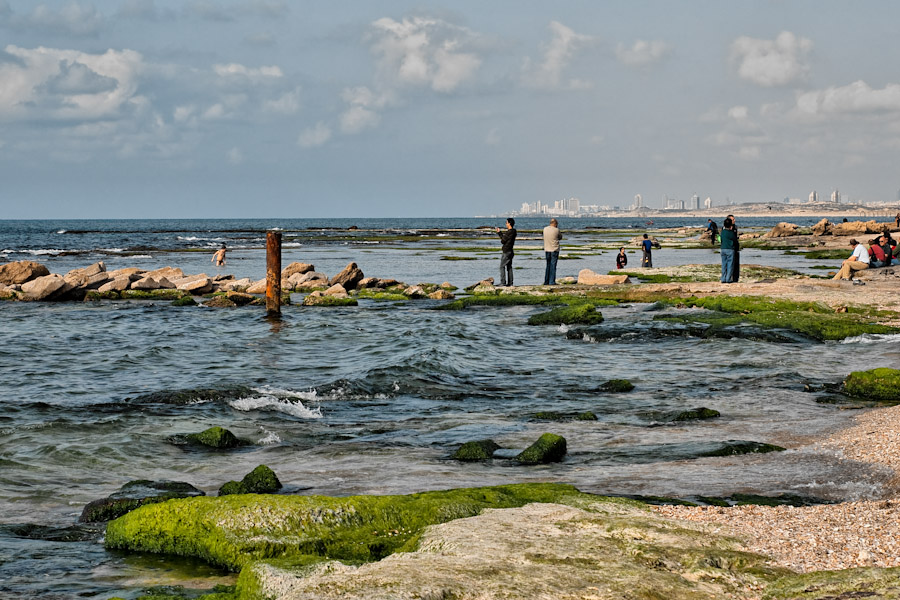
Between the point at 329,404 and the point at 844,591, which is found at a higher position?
the point at 844,591

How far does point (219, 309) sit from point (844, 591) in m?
27.8

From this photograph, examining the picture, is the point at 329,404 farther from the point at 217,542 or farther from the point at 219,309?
the point at 219,309

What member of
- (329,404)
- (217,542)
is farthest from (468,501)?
(329,404)

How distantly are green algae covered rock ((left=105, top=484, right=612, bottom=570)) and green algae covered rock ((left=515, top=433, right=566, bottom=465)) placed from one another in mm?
2784

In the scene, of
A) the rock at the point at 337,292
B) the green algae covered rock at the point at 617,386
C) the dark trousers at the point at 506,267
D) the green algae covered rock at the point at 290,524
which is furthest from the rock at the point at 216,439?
the rock at the point at 337,292

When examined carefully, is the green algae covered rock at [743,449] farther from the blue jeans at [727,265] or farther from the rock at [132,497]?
the blue jeans at [727,265]

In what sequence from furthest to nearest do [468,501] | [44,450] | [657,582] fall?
[44,450] → [468,501] → [657,582]

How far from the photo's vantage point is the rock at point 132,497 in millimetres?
7793

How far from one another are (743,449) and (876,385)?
5094 mm

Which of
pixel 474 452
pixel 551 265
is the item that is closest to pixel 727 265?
pixel 551 265

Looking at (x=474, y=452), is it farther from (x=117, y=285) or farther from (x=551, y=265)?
(x=117, y=285)

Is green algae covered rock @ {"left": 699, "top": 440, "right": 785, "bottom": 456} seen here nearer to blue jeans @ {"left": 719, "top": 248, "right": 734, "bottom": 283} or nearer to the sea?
the sea

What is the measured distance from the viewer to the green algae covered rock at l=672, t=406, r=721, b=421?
12.6 m

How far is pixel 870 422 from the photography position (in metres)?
11.4
